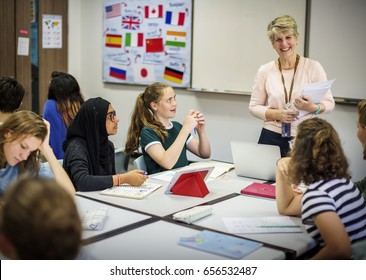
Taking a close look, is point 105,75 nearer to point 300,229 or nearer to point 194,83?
point 194,83

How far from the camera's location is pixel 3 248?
1.07 meters

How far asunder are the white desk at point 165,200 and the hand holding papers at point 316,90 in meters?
0.64

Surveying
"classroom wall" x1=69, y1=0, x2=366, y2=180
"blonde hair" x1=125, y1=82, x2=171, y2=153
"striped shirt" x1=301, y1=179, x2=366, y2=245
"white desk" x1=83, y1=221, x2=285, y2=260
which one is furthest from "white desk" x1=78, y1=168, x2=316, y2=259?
"classroom wall" x1=69, y1=0, x2=366, y2=180

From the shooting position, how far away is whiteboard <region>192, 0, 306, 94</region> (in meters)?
4.11

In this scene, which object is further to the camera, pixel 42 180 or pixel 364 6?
pixel 364 6

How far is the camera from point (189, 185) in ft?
8.00

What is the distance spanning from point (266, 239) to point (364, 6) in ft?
7.94

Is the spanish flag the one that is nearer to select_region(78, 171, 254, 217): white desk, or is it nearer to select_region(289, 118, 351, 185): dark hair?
select_region(78, 171, 254, 217): white desk

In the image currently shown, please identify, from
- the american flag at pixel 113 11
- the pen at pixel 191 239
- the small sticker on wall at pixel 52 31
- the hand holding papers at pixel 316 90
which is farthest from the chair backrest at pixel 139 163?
the small sticker on wall at pixel 52 31

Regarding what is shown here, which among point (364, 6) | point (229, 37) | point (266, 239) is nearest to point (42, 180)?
point (266, 239)

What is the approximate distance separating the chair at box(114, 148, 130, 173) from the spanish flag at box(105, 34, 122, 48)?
7.02ft

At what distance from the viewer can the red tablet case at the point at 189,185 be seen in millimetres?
2430

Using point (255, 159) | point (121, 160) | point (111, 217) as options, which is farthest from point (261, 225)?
point (121, 160)

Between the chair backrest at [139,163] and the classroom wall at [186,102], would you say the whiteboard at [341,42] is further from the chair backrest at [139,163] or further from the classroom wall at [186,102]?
the chair backrest at [139,163]
